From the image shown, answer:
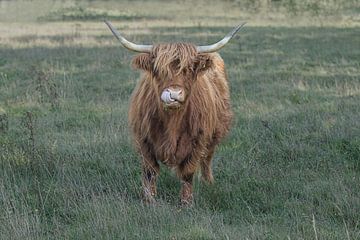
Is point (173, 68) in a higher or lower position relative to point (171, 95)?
higher

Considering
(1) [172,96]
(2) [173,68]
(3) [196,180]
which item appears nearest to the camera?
(1) [172,96]

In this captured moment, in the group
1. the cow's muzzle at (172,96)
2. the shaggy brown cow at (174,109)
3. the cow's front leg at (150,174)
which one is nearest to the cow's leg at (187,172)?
the shaggy brown cow at (174,109)

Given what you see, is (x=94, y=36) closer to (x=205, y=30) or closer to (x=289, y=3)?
(x=205, y=30)

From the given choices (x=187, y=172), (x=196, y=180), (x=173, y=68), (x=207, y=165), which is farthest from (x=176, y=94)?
(x=207, y=165)

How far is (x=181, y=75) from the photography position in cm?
521

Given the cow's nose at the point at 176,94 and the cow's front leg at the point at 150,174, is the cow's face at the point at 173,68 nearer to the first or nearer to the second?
the cow's nose at the point at 176,94

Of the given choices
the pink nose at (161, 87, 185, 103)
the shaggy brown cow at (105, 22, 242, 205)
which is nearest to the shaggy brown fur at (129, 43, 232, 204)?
the shaggy brown cow at (105, 22, 242, 205)

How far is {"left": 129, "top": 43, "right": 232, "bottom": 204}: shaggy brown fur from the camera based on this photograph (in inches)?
206

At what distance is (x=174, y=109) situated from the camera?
5.27 meters

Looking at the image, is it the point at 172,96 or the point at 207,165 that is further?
the point at 207,165

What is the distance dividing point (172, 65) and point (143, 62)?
0.31m

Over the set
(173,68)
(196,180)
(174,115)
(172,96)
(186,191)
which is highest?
(173,68)

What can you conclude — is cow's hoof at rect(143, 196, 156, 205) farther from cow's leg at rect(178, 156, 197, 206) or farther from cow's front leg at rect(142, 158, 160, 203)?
cow's leg at rect(178, 156, 197, 206)

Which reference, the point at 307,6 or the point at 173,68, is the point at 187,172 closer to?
the point at 173,68
